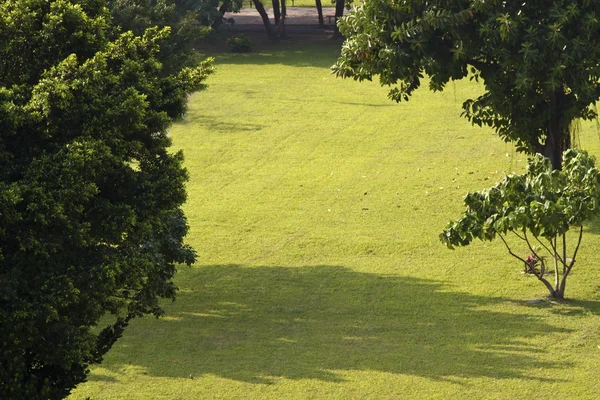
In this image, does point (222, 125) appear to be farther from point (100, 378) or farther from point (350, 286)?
point (100, 378)

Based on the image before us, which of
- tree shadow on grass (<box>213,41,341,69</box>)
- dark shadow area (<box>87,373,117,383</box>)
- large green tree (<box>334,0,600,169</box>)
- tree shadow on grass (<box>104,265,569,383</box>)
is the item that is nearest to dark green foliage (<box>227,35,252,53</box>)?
tree shadow on grass (<box>213,41,341,69</box>)

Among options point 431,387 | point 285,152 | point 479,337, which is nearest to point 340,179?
point 285,152

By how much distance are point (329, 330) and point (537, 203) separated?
3380 mm

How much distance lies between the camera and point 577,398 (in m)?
12.3

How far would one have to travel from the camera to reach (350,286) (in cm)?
1714

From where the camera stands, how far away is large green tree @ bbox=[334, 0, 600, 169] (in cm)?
1784

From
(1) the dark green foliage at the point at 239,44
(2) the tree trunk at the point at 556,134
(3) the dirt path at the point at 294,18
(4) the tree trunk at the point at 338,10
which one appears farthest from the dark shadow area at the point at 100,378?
(3) the dirt path at the point at 294,18

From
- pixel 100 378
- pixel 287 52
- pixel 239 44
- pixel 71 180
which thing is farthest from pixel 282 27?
pixel 71 180

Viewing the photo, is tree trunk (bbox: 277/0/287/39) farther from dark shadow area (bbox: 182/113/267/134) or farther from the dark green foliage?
dark shadow area (bbox: 182/113/267/134)

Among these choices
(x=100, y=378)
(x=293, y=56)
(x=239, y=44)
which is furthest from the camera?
(x=239, y=44)

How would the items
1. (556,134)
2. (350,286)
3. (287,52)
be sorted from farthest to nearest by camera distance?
(287,52) → (556,134) → (350,286)

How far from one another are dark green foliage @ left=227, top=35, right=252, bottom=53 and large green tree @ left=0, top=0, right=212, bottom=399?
32067mm

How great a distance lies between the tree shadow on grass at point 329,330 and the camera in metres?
13.5

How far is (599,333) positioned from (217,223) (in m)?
8.83
